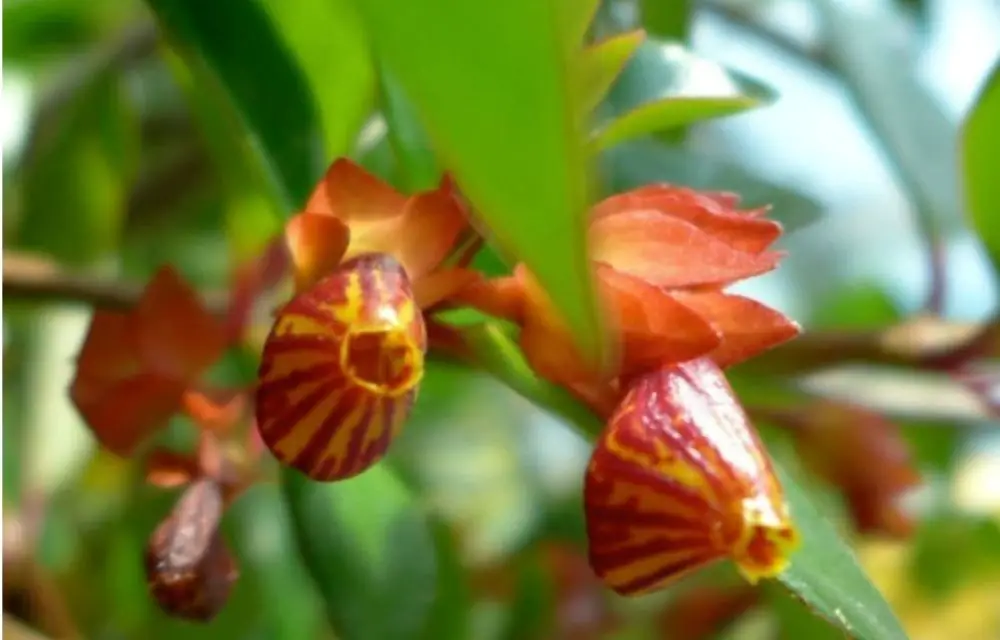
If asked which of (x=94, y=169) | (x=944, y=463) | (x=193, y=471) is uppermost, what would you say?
(x=193, y=471)

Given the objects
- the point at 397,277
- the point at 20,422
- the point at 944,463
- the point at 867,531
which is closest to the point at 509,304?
the point at 397,277

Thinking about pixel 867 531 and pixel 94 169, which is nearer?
pixel 867 531

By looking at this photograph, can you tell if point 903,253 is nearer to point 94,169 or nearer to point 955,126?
point 955,126

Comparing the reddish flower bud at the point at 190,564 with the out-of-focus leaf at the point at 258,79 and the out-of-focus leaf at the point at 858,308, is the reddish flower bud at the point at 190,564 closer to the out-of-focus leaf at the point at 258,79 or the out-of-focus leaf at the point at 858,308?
the out-of-focus leaf at the point at 258,79

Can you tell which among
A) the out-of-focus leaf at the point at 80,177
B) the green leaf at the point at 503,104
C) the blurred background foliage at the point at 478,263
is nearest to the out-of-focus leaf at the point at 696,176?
the blurred background foliage at the point at 478,263

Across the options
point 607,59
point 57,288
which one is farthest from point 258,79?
point 57,288

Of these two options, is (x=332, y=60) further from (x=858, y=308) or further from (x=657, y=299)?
(x=858, y=308)

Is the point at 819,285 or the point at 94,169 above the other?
the point at 94,169
